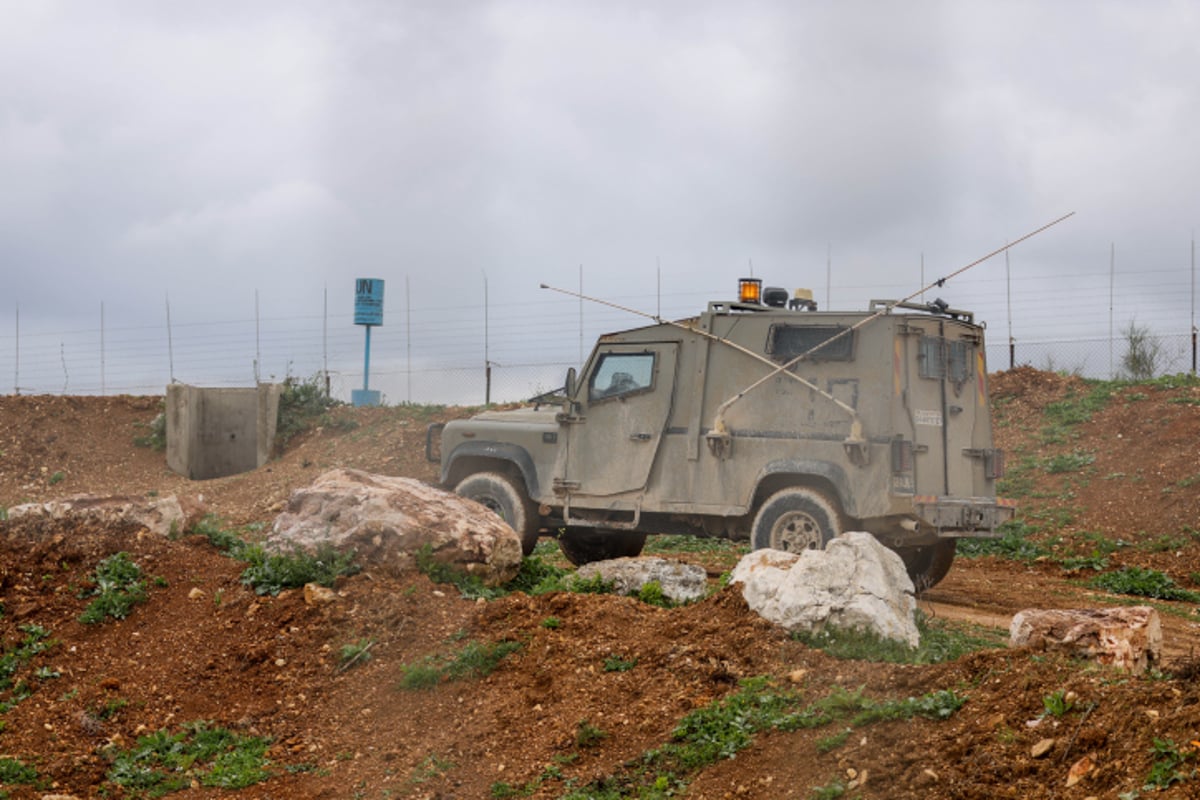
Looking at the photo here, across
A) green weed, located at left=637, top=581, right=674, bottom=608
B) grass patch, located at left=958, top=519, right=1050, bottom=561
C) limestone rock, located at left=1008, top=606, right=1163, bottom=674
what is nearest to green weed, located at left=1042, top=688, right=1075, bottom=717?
limestone rock, located at left=1008, top=606, right=1163, bottom=674

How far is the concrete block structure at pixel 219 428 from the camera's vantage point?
25.1 metres

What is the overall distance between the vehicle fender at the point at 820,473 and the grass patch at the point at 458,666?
4.14m

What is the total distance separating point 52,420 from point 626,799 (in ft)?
75.1

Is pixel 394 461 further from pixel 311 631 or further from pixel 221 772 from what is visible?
pixel 221 772

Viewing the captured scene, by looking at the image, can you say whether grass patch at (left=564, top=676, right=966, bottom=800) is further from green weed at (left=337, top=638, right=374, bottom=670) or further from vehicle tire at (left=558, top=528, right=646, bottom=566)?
vehicle tire at (left=558, top=528, right=646, bottom=566)

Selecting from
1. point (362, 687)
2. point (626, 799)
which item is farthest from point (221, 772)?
point (626, 799)

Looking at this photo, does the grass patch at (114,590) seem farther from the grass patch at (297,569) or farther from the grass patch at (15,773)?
the grass patch at (15,773)

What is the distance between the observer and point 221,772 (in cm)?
700

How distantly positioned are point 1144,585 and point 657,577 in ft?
21.0

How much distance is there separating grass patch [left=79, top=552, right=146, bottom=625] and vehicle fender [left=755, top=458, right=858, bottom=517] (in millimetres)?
5428

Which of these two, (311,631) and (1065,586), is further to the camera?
(1065,586)

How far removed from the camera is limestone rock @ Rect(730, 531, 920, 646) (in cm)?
802

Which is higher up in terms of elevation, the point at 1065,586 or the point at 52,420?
the point at 52,420

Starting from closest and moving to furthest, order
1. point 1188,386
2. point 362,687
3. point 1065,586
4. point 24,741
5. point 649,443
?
point 24,741, point 362,687, point 649,443, point 1065,586, point 1188,386
